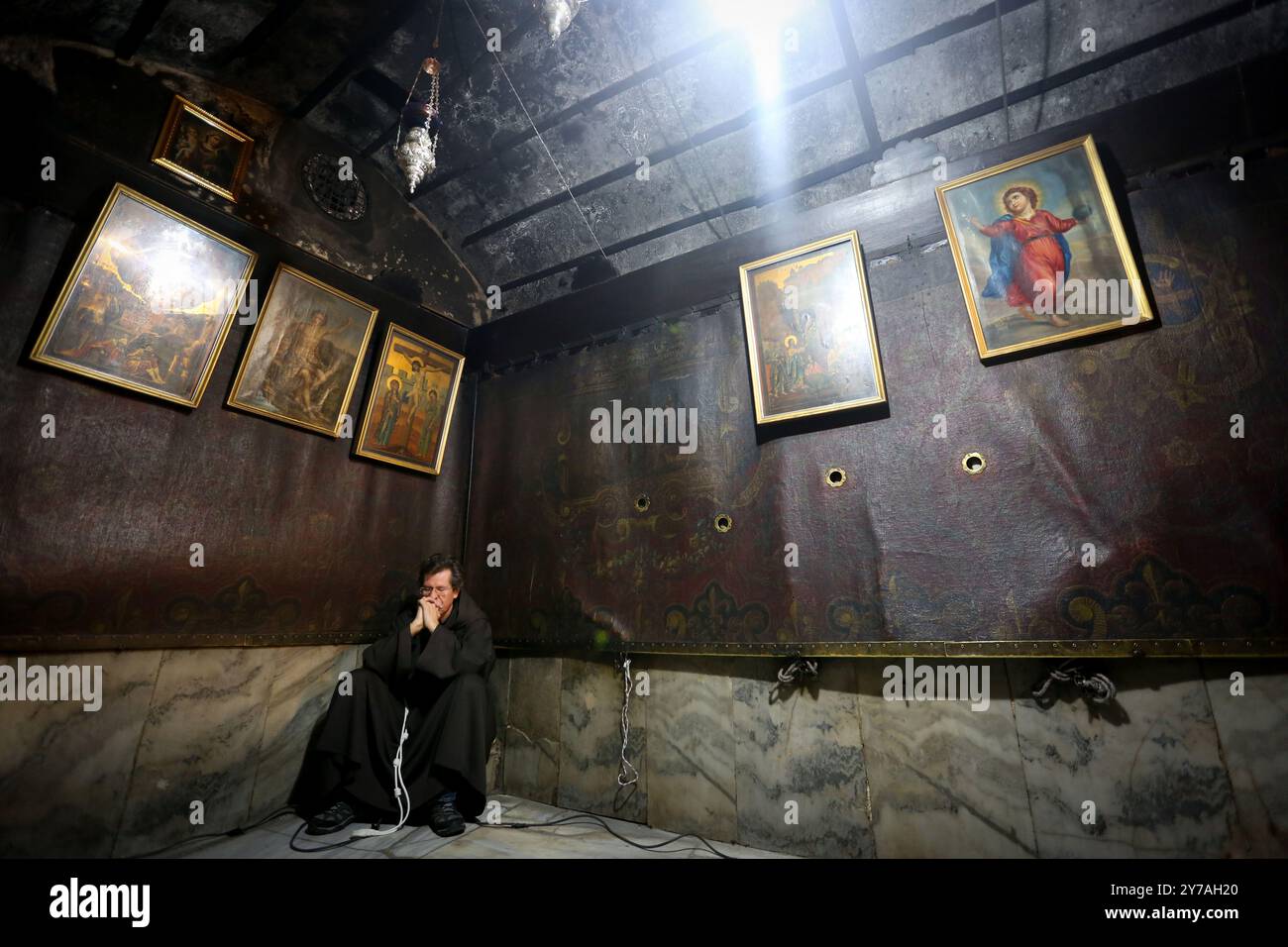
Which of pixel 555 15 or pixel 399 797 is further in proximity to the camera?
pixel 399 797

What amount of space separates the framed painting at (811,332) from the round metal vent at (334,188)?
346 centimetres

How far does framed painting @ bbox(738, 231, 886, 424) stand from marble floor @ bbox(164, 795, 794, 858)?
2631 mm

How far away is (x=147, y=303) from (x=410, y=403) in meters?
1.73

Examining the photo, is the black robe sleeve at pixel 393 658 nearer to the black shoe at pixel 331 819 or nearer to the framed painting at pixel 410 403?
the black shoe at pixel 331 819

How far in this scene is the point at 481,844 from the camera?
2.91m

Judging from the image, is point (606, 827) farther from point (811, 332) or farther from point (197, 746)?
point (811, 332)

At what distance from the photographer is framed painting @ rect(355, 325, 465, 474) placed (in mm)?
4273

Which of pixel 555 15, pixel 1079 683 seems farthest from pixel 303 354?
pixel 1079 683

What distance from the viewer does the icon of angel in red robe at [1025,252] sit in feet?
9.28

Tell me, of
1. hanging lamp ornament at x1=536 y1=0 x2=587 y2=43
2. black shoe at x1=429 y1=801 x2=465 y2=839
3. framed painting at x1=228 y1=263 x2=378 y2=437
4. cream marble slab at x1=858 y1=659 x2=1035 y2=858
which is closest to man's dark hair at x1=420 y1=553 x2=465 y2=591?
framed painting at x1=228 y1=263 x2=378 y2=437

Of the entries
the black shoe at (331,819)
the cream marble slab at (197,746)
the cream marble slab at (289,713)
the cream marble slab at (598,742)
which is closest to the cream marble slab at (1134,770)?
the cream marble slab at (598,742)

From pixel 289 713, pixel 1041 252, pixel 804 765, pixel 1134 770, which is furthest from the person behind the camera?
pixel 289 713

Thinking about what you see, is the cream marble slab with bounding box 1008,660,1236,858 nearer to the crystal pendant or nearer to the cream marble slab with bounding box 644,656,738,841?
the cream marble slab with bounding box 644,656,738,841
